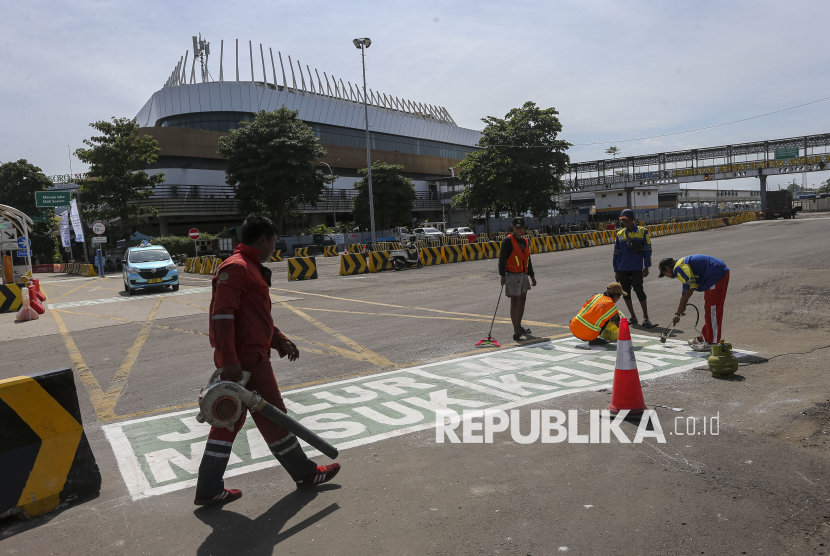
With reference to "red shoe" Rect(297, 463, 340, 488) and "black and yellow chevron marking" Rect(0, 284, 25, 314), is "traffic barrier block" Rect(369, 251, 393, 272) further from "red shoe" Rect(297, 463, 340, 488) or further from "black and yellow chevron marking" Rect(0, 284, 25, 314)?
"red shoe" Rect(297, 463, 340, 488)

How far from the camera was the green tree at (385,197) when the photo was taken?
57.8 m

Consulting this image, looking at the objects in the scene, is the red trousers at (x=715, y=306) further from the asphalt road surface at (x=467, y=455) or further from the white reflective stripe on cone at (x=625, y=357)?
the white reflective stripe on cone at (x=625, y=357)

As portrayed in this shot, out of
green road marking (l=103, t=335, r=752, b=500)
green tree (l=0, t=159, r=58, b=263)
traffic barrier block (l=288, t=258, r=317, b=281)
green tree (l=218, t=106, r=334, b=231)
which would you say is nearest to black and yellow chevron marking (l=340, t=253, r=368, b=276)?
traffic barrier block (l=288, t=258, r=317, b=281)

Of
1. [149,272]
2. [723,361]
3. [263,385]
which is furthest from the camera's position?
[149,272]

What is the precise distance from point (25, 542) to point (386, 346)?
5641 mm

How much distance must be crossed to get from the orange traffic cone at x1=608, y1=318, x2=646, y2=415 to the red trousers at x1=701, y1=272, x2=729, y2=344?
8.43ft

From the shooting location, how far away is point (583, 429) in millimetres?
4883

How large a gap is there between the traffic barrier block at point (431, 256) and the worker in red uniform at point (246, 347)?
71.9ft

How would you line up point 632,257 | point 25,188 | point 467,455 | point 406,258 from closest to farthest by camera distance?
point 467,455 → point 632,257 → point 406,258 → point 25,188

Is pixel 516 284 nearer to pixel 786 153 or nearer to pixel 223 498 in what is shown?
pixel 223 498

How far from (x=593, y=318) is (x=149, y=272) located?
16.6m

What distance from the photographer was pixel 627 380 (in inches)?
202

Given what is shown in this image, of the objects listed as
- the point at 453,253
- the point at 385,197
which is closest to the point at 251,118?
the point at 385,197

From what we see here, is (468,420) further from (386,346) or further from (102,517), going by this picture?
(386,346)
